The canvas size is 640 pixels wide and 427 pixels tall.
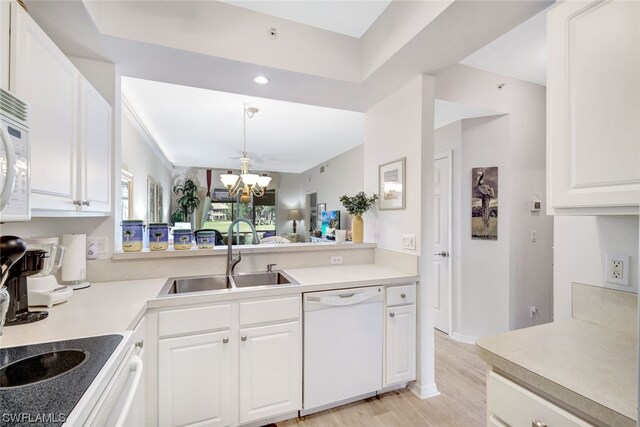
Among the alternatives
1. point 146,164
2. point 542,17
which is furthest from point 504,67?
point 146,164

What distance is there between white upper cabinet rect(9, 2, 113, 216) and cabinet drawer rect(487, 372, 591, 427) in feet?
5.98

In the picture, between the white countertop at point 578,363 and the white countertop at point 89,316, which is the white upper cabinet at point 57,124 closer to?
the white countertop at point 89,316

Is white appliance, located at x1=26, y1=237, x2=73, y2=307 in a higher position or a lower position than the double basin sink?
higher

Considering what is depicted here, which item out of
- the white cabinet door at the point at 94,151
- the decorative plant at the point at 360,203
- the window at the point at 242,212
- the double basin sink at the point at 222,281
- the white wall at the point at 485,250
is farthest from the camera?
the window at the point at 242,212

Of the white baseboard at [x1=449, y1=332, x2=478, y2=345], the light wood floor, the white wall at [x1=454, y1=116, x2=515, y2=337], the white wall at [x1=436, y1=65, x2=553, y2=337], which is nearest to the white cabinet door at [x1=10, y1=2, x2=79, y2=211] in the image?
the light wood floor

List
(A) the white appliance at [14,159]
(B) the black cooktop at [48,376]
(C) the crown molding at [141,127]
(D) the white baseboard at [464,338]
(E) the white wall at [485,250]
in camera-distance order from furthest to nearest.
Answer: (C) the crown molding at [141,127]
(D) the white baseboard at [464,338]
(E) the white wall at [485,250]
(A) the white appliance at [14,159]
(B) the black cooktop at [48,376]

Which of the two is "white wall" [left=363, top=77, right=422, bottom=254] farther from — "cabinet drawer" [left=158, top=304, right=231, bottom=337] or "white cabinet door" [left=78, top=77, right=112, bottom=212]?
"white cabinet door" [left=78, top=77, right=112, bottom=212]

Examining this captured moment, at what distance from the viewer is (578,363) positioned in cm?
88

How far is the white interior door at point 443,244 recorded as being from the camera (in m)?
3.10

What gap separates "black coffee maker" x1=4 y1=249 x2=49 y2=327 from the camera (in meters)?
1.09

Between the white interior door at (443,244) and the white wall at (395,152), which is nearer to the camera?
the white wall at (395,152)

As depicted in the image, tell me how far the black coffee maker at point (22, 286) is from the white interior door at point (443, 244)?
10.2 feet

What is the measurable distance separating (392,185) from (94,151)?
6.87ft

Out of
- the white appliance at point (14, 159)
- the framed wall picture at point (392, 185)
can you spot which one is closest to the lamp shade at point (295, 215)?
the framed wall picture at point (392, 185)
